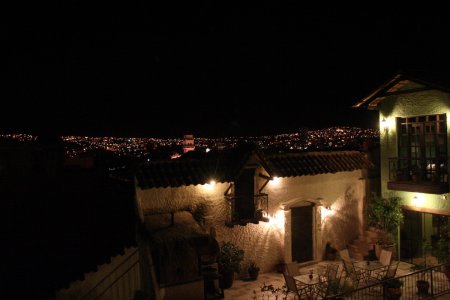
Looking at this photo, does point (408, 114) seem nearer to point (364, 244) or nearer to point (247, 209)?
point (364, 244)

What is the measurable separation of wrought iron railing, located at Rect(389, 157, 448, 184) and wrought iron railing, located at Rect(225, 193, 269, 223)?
5.28m

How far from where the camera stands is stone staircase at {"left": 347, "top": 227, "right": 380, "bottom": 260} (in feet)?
51.1

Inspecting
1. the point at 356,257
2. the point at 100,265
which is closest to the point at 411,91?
the point at 356,257

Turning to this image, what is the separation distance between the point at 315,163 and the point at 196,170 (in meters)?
5.08

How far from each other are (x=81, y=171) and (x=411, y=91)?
47.9 feet

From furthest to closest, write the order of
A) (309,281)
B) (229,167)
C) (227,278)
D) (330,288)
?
(229,167)
(227,278)
(309,281)
(330,288)

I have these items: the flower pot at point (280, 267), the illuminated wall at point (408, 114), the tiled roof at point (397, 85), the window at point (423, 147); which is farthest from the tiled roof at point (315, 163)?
the flower pot at point (280, 267)

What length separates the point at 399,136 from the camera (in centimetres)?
1560

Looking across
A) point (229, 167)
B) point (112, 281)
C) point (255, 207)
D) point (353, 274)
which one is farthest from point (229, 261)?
point (112, 281)

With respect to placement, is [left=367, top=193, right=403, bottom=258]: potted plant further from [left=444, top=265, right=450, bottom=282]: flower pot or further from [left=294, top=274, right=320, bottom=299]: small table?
[left=294, top=274, right=320, bottom=299]: small table

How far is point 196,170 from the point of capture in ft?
43.9

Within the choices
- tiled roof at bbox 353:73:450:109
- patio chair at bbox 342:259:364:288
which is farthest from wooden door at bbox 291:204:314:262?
tiled roof at bbox 353:73:450:109

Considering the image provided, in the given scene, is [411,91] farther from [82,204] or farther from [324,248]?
[82,204]

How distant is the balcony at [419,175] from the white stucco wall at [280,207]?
1.68 metres
